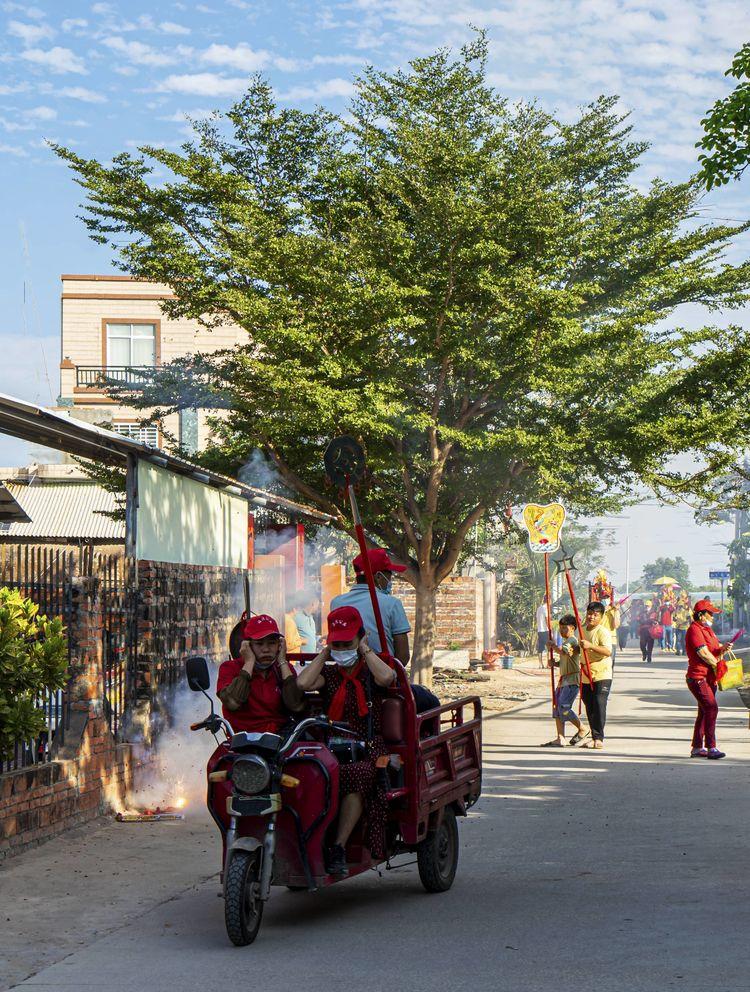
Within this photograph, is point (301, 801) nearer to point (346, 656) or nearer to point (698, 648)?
point (346, 656)

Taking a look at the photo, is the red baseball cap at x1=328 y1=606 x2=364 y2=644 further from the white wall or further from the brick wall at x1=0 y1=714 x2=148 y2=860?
the white wall

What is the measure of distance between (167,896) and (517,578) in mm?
42240

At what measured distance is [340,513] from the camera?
2433 cm

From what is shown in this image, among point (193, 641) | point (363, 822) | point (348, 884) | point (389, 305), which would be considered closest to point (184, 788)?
point (193, 641)

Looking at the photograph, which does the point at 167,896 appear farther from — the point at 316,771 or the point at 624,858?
the point at 624,858

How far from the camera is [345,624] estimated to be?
24.1 feet

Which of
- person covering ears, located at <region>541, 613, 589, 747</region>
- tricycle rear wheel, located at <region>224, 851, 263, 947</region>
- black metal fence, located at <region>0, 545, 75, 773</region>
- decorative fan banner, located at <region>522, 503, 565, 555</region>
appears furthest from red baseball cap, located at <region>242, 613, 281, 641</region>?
decorative fan banner, located at <region>522, 503, 565, 555</region>

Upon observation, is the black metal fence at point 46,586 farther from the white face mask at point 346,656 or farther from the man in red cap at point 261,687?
the white face mask at point 346,656

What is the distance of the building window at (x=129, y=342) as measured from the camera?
47750mm

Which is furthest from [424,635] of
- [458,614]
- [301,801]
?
[301,801]

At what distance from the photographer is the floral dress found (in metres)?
7.05

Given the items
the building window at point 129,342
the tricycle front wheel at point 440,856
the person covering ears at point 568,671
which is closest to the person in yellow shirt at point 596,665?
the person covering ears at point 568,671

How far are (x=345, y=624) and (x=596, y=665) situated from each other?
9167mm

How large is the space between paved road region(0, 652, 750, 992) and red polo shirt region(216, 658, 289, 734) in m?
1.04
